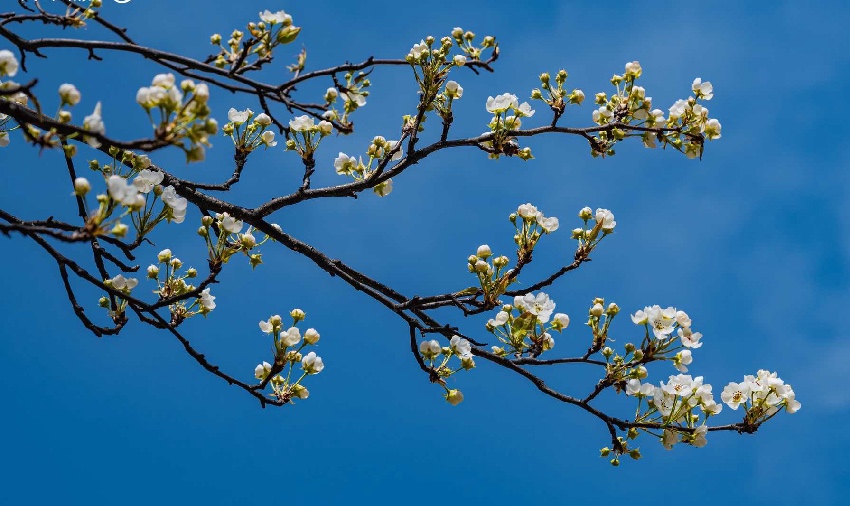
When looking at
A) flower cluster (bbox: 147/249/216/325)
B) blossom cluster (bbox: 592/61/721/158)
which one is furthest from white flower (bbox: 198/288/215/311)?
blossom cluster (bbox: 592/61/721/158)

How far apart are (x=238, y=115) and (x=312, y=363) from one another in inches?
70.4

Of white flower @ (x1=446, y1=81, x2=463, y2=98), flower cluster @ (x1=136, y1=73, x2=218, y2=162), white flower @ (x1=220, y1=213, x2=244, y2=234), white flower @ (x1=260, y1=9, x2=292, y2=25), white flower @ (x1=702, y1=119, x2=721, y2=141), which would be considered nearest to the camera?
flower cluster @ (x1=136, y1=73, x2=218, y2=162)

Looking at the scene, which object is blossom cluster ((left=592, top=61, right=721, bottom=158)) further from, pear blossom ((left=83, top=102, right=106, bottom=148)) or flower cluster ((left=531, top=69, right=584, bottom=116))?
pear blossom ((left=83, top=102, right=106, bottom=148))

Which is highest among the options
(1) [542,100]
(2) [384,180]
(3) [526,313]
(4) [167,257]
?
(1) [542,100]

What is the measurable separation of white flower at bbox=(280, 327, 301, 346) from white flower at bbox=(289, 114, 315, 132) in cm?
132

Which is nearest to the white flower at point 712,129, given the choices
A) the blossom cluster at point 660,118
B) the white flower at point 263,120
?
the blossom cluster at point 660,118

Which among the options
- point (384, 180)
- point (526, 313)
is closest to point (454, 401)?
point (526, 313)

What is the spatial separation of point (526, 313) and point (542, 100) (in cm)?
169

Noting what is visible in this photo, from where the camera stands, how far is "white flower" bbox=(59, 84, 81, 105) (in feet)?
10.2

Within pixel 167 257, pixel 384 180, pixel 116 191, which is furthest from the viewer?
pixel 384 180

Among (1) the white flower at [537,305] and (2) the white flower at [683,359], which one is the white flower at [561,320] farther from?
(2) the white flower at [683,359]

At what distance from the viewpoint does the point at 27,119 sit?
10.4 feet

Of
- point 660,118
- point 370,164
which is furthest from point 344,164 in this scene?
point 660,118

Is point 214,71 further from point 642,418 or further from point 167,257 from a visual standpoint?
point 642,418
